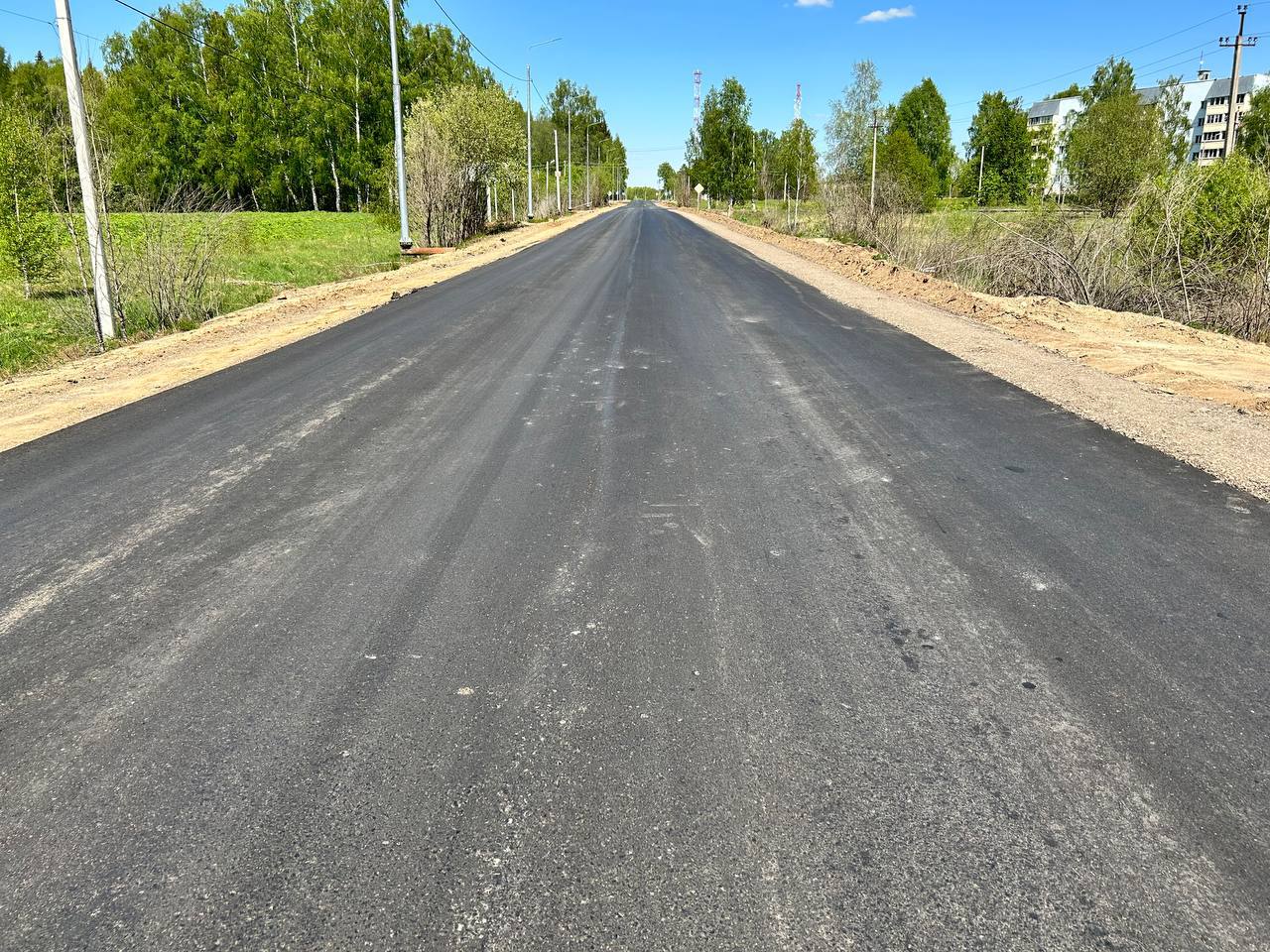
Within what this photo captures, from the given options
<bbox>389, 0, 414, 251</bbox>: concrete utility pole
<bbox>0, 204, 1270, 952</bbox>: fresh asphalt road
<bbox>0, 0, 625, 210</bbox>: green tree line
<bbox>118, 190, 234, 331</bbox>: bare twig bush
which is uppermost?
<bbox>0, 0, 625, 210</bbox>: green tree line

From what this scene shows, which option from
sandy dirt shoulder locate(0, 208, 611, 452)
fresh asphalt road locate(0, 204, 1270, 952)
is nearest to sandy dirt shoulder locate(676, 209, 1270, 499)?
fresh asphalt road locate(0, 204, 1270, 952)

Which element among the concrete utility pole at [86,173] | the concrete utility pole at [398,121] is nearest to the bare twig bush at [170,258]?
the concrete utility pole at [86,173]

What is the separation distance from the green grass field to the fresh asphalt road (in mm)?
7902

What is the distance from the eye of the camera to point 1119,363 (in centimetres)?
884

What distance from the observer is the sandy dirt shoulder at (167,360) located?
7176mm

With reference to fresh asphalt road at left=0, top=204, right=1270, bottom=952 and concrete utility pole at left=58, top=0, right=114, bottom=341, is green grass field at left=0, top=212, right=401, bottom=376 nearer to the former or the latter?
concrete utility pole at left=58, top=0, right=114, bottom=341

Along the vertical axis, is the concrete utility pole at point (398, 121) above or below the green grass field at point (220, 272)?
above

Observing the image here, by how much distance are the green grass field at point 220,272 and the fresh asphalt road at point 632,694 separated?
25.9ft

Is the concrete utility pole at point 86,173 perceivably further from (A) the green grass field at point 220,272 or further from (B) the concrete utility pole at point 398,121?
(B) the concrete utility pole at point 398,121

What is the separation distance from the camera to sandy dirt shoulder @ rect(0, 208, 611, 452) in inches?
283

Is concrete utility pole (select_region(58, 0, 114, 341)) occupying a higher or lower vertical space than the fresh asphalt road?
higher

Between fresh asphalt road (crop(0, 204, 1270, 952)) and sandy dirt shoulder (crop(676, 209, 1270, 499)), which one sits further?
sandy dirt shoulder (crop(676, 209, 1270, 499))

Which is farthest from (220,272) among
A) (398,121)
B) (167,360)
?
(398,121)

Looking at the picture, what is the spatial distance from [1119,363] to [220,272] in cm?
1520
